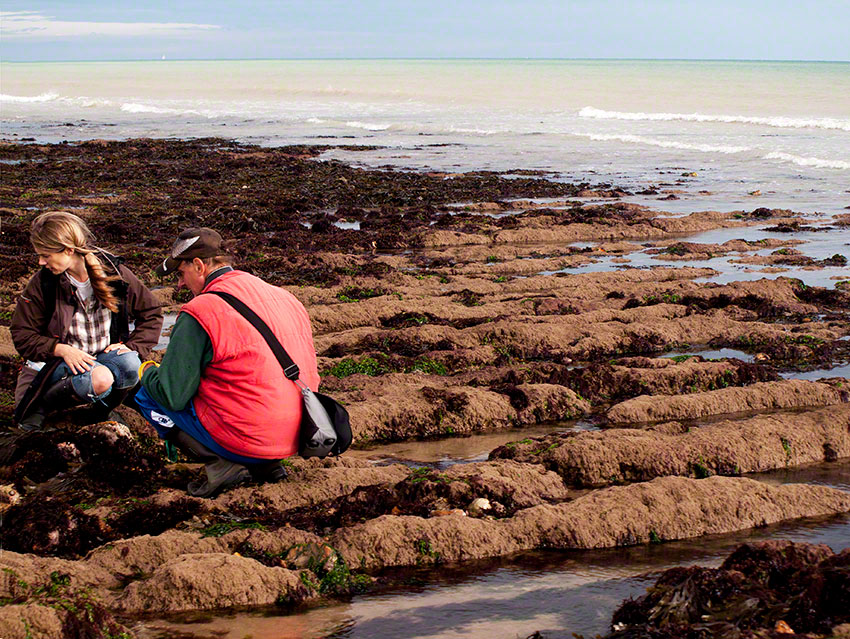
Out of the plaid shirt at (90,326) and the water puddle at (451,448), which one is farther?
the water puddle at (451,448)

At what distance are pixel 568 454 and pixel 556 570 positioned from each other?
1.36m

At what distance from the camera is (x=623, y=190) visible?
2203cm

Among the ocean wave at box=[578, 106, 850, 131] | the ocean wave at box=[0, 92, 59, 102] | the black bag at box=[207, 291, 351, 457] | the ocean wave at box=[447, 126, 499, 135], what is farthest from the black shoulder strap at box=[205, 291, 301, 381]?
the ocean wave at box=[0, 92, 59, 102]

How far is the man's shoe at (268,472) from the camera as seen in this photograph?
15.4 ft

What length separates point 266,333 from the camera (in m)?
4.26

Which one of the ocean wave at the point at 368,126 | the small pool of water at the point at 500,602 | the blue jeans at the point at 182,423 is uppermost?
the ocean wave at the point at 368,126

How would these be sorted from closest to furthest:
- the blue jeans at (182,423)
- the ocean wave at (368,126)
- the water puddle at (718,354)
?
the blue jeans at (182,423)
the water puddle at (718,354)
the ocean wave at (368,126)

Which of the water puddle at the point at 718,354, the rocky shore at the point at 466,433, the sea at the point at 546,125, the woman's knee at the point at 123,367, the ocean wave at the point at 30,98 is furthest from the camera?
the ocean wave at the point at 30,98

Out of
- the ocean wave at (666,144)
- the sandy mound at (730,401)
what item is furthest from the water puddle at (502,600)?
the ocean wave at (666,144)

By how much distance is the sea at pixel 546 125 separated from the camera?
83.0ft

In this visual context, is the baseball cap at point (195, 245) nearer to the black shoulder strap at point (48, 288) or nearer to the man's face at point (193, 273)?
the man's face at point (193, 273)

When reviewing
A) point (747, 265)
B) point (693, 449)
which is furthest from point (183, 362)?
point (747, 265)

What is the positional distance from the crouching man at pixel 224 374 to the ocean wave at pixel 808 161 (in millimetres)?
26209

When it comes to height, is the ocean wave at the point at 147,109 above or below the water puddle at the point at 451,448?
above
